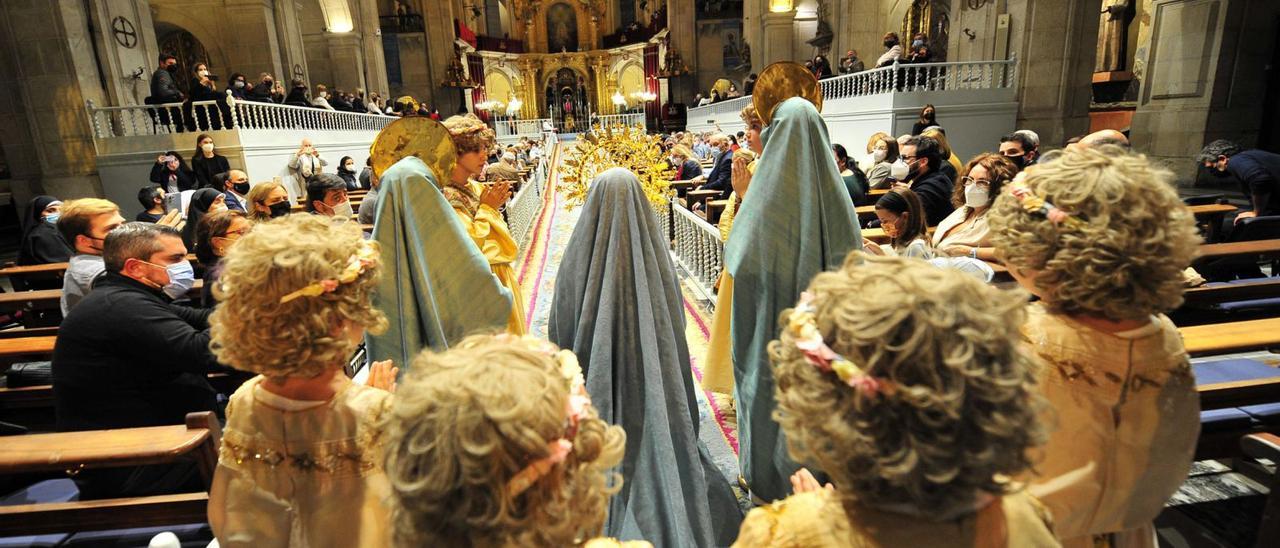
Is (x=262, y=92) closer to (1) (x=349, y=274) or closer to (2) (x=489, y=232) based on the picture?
(2) (x=489, y=232)

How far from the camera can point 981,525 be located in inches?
35.4

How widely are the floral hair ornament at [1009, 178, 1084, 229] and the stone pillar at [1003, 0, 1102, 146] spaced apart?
39.5 feet

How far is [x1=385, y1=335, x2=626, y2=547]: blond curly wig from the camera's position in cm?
77

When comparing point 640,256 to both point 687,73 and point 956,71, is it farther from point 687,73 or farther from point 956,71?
point 687,73

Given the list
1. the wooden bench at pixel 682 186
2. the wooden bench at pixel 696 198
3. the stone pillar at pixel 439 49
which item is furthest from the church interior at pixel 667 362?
the stone pillar at pixel 439 49

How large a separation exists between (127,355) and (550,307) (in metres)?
2.09

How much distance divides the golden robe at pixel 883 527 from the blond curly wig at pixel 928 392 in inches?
2.1

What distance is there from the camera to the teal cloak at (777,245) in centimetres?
223

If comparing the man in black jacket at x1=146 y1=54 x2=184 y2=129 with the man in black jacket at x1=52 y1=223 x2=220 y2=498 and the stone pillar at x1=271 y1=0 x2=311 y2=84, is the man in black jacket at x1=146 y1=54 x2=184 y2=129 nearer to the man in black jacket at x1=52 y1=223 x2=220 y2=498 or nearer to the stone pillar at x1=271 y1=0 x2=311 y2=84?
the stone pillar at x1=271 y1=0 x2=311 y2=84

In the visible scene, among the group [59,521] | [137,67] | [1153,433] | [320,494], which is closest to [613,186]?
[320,494]

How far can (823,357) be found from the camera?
0.84 metres

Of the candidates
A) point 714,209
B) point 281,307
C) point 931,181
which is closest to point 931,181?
point 931,181

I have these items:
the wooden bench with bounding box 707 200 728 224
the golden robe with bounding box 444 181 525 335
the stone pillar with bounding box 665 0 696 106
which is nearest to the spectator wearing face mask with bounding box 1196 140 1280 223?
the wooden bench with bounding box 707 200 728 224

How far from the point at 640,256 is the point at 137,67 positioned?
44.7 ft
